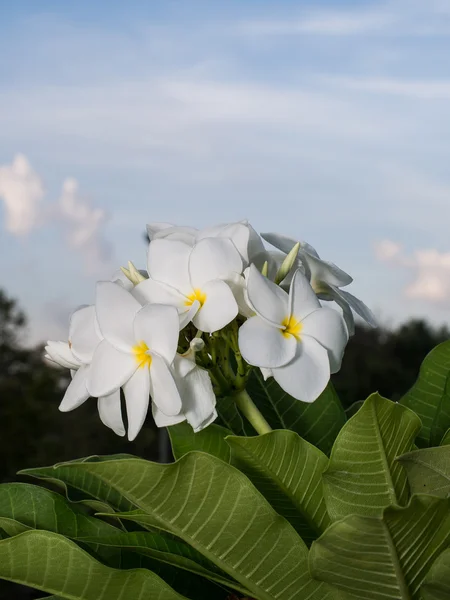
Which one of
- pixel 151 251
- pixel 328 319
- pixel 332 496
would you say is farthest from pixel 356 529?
pixel 151 251

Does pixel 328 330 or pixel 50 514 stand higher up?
pixel 328 330

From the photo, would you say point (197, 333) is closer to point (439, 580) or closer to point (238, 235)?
point (238, 235)

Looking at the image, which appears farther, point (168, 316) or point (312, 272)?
point (312, 272)

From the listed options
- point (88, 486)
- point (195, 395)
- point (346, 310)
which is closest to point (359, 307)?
point (346, 310)

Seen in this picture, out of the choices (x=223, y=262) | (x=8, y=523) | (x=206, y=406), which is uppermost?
(x=223, y=262)

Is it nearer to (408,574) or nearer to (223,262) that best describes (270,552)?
(408,574)

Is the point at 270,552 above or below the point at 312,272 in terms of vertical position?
below
